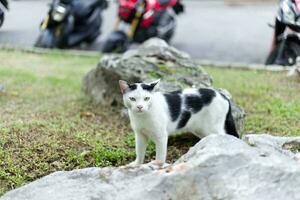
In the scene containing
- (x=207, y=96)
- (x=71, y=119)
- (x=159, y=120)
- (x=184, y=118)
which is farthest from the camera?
(x=71, y=119)

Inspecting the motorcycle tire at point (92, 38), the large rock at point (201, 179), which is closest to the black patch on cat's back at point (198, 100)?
the large rock at point (201, 179)

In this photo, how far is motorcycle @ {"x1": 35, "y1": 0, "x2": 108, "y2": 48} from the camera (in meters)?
10.9

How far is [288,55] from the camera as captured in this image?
9281 mm

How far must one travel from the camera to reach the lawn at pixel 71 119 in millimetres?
5211

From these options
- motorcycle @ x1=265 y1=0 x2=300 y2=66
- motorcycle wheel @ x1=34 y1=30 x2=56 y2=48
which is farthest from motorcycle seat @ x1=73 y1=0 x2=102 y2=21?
motorcycle @ x1=265 y1=0 x2=300 y2=66

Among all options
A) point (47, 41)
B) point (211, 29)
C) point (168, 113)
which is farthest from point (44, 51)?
point (168, 113)

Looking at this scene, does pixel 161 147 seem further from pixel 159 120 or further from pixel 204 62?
pixel 204 62

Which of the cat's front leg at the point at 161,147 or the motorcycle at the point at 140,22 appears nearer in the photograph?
the cat's front leg at the point at 161,147

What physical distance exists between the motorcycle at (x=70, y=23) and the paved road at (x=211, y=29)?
38 centimetres

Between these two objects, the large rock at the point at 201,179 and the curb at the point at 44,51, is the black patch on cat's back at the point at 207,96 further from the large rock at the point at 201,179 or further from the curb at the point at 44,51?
the curb at the point at 44,51

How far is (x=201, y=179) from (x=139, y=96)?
118 cm

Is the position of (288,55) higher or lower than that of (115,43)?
higher

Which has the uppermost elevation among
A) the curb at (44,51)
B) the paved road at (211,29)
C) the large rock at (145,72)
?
the large rock at (145,72)

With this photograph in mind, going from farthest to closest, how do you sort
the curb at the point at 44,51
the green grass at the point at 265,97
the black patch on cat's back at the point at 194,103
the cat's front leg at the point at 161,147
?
the curb at the point at 44,51 → the green grass at the point at 265,97 → the black patch on cat's back at the point at 194,103 → the cat's front leg at the point at 161,147
